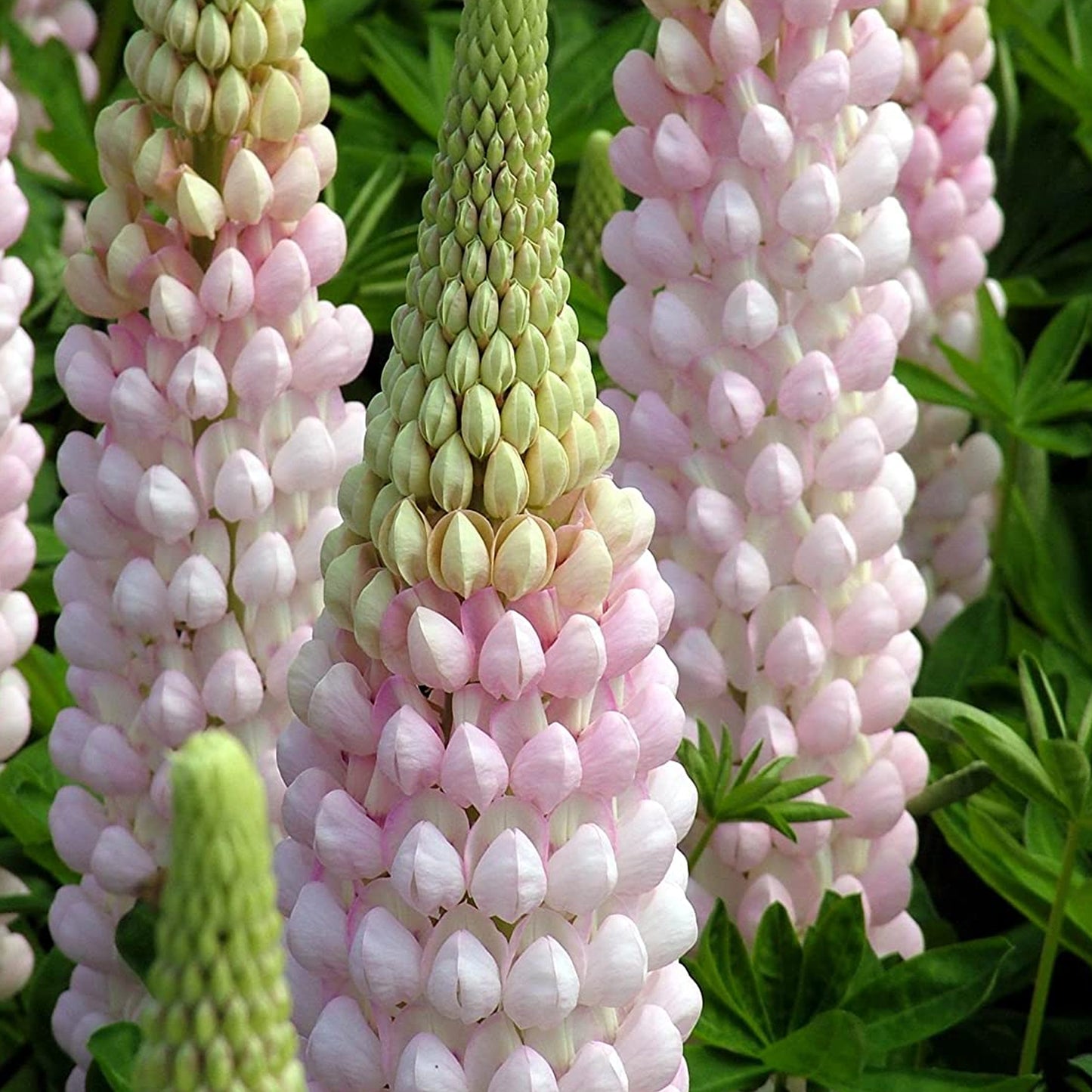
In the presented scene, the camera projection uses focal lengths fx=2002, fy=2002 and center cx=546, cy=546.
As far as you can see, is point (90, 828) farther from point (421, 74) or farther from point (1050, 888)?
point (421, 74)

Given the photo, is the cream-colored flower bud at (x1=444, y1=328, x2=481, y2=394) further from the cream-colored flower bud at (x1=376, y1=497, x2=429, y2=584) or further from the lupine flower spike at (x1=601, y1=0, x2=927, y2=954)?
the lupine flower spike at (x1=601, y1=0, x2=927, y2=954)

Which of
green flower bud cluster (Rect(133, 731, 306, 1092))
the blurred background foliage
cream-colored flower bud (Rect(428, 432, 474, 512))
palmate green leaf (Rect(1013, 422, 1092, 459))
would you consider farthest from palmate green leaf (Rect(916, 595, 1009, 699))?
green flower bud cluster (Rect(133, 731, 306, 1092))

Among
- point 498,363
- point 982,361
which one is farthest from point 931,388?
point 498,363

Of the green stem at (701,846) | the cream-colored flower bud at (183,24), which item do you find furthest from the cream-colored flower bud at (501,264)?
Result: the green stem at (701,846)

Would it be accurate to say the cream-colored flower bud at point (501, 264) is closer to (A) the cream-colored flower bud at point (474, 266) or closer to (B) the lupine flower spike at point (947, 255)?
(A) the cream-colored flower bud at point (474, 266)

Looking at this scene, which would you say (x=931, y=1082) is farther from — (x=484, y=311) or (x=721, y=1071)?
(x=484, y=311)

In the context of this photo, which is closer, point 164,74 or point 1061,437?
point 164,74
